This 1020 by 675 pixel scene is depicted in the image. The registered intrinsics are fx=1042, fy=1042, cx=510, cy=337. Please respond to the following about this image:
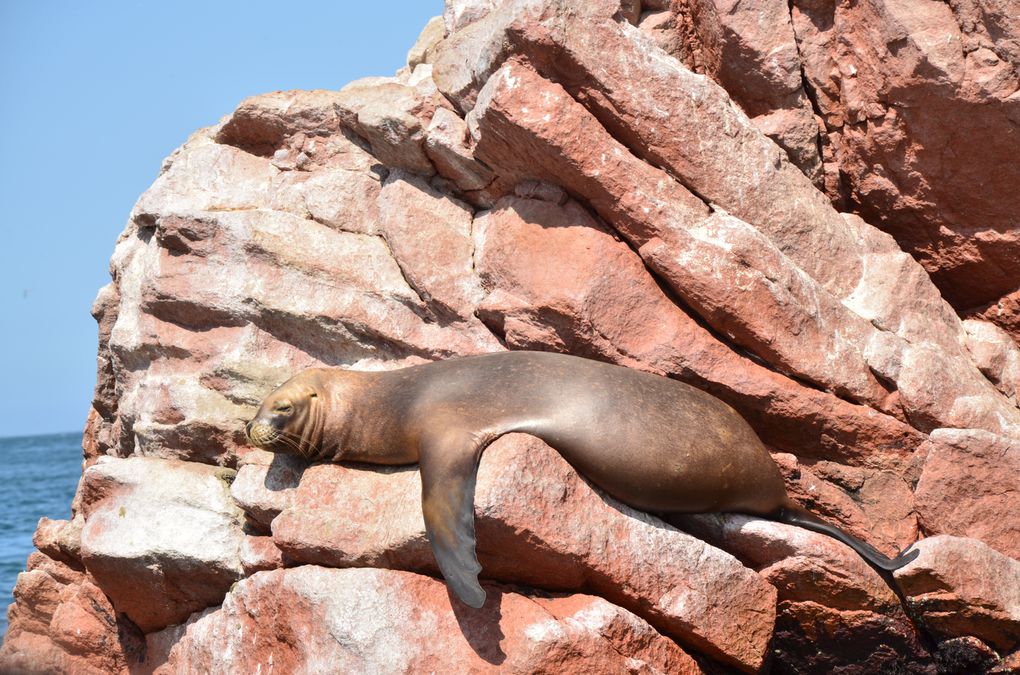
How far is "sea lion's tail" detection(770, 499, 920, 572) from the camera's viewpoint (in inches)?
245

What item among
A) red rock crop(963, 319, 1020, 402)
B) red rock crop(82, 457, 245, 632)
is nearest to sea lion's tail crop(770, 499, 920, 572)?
red rock crop(963, 319, 1020, 402)

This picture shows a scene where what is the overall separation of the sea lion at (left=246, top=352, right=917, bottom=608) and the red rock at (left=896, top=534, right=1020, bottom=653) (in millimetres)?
140

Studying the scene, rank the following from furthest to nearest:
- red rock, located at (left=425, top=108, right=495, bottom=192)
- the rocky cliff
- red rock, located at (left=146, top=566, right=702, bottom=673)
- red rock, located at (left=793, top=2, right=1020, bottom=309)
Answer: red rock, located at (left=425, top=108, right=495, bottom=192), red rock, located at (left=793, top=2, right=1020, bottom=309), the rocky cliff, red rock, located at (left=146, top=566, right=702, bottom=673)

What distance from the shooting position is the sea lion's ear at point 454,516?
5312mm

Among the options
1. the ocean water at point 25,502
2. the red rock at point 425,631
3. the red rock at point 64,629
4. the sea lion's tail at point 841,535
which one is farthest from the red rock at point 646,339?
the ocean water at point 25,502

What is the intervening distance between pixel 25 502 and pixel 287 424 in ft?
82.3

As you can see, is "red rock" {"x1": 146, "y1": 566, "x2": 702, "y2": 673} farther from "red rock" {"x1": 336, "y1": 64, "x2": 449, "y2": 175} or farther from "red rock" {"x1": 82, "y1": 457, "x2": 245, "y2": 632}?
"red rock" {"x1": 336, "y1": 64, "x2": 449, "y2": 175}

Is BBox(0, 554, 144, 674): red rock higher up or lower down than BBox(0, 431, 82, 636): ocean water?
higher up

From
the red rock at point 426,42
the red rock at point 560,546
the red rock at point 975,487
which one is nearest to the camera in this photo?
the red rock at point 560,546

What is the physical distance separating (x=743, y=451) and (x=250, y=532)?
10.3ft

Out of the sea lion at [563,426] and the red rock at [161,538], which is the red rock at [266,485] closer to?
the sea lion at [563,426]

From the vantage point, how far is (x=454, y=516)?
539 centimetres

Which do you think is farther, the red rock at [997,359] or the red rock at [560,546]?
the red rock at [997,359]

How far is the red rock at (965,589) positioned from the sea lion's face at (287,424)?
11.9ft
